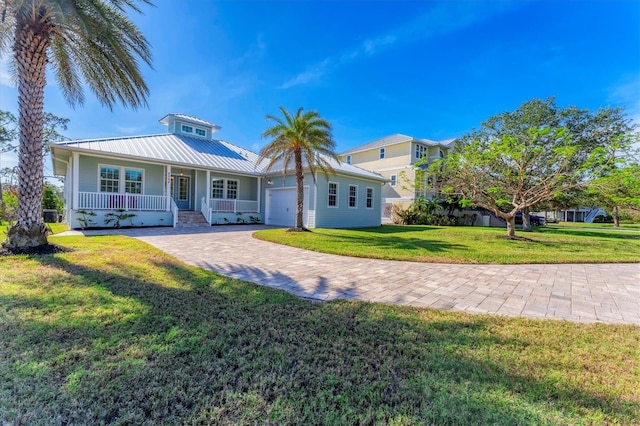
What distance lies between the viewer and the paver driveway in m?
4.24

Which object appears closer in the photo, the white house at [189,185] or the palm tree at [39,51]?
the palm tree at [39,51]

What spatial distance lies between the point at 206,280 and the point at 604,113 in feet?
79.0

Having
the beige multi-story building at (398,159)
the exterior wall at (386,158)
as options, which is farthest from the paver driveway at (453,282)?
the exterior wall at (386,158)

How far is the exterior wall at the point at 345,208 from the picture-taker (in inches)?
664

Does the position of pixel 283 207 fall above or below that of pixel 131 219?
above

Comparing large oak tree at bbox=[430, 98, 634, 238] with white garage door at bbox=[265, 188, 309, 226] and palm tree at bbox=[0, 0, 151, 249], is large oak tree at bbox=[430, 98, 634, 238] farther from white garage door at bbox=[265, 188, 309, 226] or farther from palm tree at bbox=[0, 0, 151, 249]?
palm tree at bbox=[0, 0, 151, 249]

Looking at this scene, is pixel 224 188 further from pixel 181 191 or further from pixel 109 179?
pixel 109 179

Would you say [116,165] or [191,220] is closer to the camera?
[116,165]

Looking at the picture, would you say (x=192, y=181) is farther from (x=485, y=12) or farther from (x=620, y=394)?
(x=620, y=394)

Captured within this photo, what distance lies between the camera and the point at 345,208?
18422mm

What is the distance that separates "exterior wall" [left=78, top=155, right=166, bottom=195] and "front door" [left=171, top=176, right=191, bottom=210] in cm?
125

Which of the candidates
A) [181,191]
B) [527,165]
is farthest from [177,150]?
[527,165]

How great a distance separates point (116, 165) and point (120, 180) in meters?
0.78

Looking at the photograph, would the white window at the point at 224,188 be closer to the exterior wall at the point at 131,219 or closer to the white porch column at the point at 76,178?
the exterior wall at the point at 131,219
